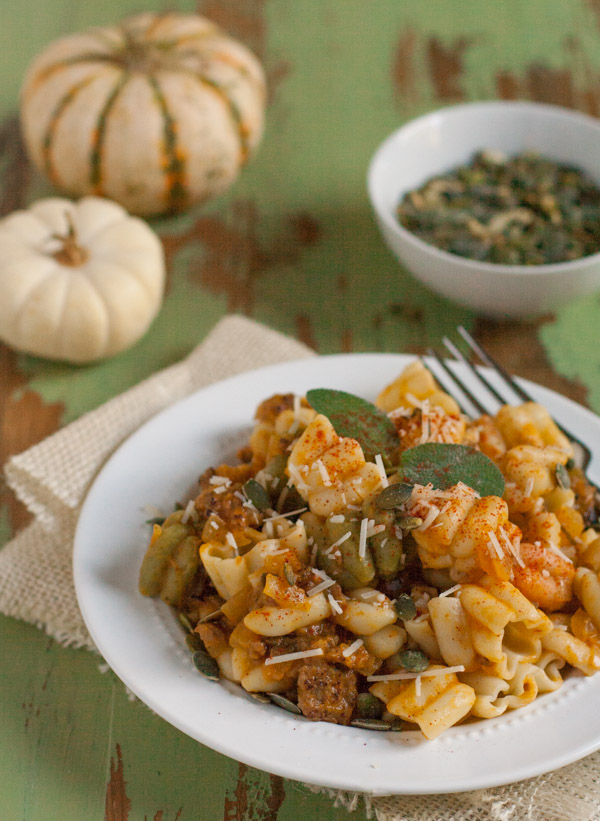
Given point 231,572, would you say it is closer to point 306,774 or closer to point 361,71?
point 306,774

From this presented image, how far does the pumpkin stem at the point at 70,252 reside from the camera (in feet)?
11.3

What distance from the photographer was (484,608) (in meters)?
2.13

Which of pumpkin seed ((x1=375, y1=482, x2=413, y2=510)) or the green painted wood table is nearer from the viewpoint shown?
pumpkin seed ((x1=375, y1=482, x2=413, y2=510))

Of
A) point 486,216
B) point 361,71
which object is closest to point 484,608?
point 486,216

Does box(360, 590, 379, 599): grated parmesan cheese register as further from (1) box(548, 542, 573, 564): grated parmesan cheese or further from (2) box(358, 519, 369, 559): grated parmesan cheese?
(1) box(548, 542, 573, 564): grated parmesan cheese

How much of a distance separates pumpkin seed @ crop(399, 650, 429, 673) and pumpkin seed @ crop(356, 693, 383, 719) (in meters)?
0.11

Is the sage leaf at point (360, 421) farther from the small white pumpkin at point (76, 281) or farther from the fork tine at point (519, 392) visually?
the small white pumpkin at point (76, 281)

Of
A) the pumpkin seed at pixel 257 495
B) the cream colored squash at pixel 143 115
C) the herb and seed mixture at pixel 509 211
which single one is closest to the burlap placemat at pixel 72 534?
the pumpkin seed at pixel 257 495

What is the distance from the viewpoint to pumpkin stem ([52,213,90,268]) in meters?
3.44

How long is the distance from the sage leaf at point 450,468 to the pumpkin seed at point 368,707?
53cm

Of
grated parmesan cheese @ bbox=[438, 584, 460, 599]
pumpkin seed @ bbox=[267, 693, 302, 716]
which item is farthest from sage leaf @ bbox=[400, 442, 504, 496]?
pumpkin seed @ bbox=[267, 693, 302, 716]

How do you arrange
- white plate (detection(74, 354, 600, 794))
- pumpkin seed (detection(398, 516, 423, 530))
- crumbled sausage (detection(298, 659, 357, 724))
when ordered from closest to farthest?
white plate (detection(74, 354, 600, 794)), crumbled sausage (detection(298, 659, 357, 724)), pumpkin seed (detection(398, 516, 423, 530))

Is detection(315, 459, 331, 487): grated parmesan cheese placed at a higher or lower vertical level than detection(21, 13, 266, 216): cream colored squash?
lower

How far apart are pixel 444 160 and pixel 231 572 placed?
8.68 feet
